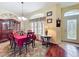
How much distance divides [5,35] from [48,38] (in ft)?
3.12

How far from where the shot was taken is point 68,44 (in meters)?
2.44

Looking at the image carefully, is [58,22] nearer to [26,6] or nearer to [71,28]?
[71,28]

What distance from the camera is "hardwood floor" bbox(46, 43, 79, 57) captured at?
7.95 feet

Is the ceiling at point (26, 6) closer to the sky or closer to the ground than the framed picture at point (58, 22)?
closer to the sky

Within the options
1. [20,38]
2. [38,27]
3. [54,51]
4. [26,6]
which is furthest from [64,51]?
[26,6]

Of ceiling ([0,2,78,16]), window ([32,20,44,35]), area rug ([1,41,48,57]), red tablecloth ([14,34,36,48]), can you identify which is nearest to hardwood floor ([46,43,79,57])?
area rug ([1,41,48,57])

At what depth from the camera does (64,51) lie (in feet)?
8.07

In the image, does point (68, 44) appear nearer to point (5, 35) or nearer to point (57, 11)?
point (57, 11)

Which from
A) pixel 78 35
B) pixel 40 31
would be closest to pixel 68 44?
A: pixel 78 35

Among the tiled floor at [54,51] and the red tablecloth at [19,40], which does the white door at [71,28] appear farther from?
the red tablecloth at [19,40]

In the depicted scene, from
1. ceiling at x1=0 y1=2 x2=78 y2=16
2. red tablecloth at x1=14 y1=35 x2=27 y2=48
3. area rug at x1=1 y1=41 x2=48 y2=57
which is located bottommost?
area rug at x1=1 y1=41 x2=48 y2=57

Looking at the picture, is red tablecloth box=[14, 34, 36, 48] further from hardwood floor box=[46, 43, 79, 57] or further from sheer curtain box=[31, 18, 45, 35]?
hardwood floor box=[46, 43, 79, 57]

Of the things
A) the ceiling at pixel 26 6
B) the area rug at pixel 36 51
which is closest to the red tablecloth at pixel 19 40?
the area rug at pixel 36 51

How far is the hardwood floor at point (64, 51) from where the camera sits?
242 cm
